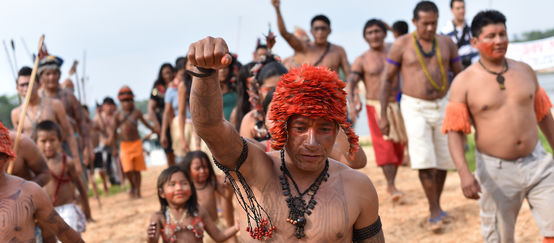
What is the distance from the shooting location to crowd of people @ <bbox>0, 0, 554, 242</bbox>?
8.01ft

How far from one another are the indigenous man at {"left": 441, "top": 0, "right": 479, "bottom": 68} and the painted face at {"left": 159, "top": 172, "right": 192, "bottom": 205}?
215 inches

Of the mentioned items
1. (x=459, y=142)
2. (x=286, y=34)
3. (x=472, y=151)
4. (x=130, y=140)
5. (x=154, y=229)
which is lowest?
(x=472, y=151)

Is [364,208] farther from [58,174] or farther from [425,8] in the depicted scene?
[425,8]

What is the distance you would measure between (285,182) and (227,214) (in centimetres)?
427

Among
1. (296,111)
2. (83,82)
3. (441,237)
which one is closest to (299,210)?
(296,111)

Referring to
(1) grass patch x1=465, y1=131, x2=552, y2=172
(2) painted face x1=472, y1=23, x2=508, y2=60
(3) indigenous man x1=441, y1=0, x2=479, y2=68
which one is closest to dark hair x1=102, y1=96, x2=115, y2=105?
(3) indigenous man x1=441, y1=0, x2=479, y2=68

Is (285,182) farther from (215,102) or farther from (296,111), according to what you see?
(215,102)

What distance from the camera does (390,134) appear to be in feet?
26.0

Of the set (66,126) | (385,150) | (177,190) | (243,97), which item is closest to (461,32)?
(385,150)

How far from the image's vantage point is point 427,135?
6676 mm

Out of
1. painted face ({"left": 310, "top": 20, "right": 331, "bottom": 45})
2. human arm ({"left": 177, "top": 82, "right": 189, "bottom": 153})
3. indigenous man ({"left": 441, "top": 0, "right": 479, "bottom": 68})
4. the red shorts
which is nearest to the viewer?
human arm ({"left": 177, "top": 82, "right": 189, "bottom": 153})

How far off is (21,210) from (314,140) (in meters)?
1.97

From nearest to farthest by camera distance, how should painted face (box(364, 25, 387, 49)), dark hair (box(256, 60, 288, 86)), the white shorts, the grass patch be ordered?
dark hair (box(256, 60, 288, 86))
the white shorts
painted face (box(364, 25, 387, 49))
the grass patch

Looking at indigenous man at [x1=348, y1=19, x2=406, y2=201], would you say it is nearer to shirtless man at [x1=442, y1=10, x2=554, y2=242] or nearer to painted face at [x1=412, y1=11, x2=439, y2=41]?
painted face at [x1=412, y1=11, x2=439, y2=41]
